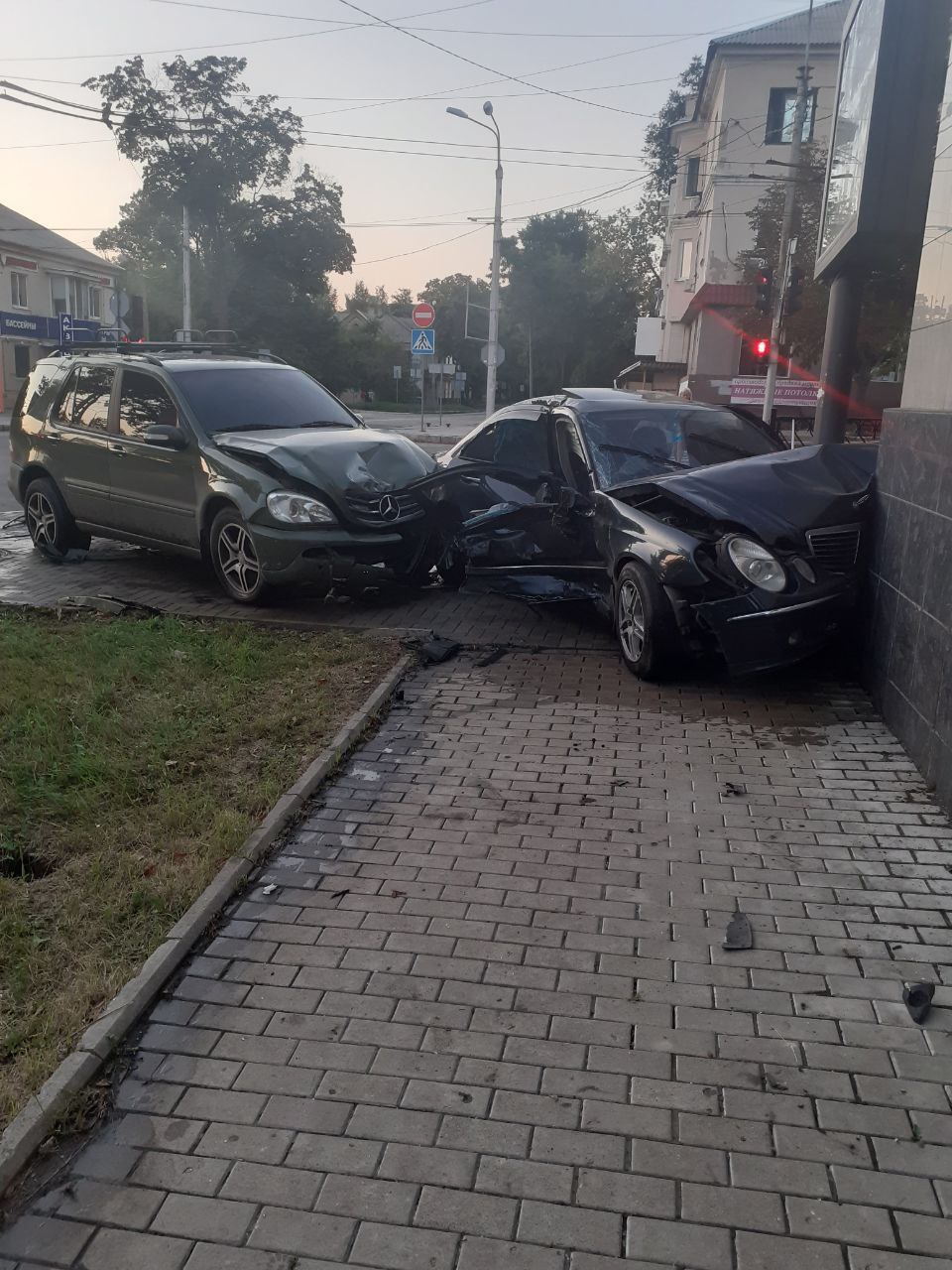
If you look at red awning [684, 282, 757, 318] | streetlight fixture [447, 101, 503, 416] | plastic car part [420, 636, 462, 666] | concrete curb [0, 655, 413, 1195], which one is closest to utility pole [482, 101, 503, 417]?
streetlight fixture [447, 101, 503, 416]

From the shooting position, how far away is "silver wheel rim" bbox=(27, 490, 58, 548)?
10656 mm

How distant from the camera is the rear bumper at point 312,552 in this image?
8.14 metres

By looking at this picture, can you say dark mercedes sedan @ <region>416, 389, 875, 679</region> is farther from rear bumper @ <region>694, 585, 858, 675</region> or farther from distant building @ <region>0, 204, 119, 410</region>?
distant building @ <region>0, 204, 119, 410</region>

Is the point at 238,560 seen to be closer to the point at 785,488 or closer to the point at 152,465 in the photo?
the point at 152,465

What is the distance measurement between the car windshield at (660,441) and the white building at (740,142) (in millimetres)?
31009

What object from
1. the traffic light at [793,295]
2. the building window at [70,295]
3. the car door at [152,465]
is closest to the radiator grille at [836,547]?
the car door at [152,465]

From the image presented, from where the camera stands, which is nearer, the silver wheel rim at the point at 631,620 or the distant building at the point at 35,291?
the silver wheel rim at the point at 631,620

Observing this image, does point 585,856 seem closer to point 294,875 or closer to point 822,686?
point 294,875

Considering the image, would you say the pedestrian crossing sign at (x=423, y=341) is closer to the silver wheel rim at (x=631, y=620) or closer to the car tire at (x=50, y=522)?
the car tire at (x=50, y=522)

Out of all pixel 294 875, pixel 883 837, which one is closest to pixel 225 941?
pixel 294 875

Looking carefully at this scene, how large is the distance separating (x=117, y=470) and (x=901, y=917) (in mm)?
7811

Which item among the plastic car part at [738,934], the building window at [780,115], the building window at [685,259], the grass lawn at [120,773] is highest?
the building window at [780,115]

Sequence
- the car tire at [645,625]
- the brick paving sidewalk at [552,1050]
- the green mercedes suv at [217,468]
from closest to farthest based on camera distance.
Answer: the brick paving sidewalk at [552,1050] < the car tire at [645,625] < the green mercedes suv at [217,468]

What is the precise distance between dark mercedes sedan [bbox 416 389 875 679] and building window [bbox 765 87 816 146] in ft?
117
